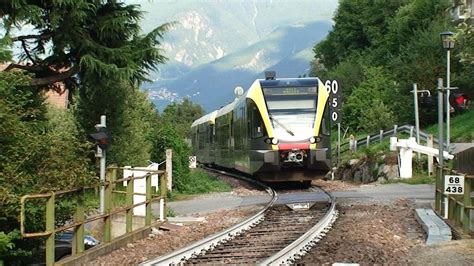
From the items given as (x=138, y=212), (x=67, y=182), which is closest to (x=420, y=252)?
(x=67, y=182)

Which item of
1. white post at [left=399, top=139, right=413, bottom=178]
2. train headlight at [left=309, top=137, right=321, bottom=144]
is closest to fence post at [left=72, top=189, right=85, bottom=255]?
train headlight at [left=309, top=137, right=321, bottom=144]

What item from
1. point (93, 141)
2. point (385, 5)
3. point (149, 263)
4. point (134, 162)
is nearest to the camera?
point (149, 263)

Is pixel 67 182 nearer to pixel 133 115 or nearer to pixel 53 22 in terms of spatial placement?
pixel 53 22

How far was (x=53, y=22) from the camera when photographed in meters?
22.7

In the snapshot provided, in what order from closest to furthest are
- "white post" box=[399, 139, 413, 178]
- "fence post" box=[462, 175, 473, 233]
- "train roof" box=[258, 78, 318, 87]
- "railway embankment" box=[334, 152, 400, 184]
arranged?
"fence post" box=[462, 175, 473, 233]
"train roof" box=[258, 78, 318, 87]
"white post" box=[399, 139, 413, 178]
"railway embankment" box=[334, 152, 400, 184]

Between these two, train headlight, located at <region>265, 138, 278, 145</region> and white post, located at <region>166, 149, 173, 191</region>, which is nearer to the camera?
train headlight, located at <region>265, 138, 278, 145</region>

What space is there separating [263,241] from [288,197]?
27.4ft

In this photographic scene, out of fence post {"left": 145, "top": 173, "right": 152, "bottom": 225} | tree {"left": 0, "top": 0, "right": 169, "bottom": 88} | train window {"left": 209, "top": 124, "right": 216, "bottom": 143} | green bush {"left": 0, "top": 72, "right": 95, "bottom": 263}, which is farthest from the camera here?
train window {"left": 209, "top": 124, "right": 216, "bottom": 143}

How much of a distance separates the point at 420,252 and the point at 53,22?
584 inches

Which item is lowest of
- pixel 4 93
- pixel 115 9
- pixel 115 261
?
pixel 115 261

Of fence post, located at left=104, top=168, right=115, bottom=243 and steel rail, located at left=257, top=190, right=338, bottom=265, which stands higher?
fence post, located at left=104, top=168, right=115, bottom=243

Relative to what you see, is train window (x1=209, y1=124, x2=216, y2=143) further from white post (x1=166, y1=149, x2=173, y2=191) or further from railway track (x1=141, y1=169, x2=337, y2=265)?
railway track (x1=141, y1=169, x2=337, y2=265)

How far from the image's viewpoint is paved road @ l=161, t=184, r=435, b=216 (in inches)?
792

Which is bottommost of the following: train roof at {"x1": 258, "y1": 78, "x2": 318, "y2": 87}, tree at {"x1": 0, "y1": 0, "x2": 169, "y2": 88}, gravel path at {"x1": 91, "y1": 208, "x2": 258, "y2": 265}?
gravel path at {"x1": 91, "y1": 208, "x2": 258, "y2": 265}
